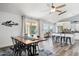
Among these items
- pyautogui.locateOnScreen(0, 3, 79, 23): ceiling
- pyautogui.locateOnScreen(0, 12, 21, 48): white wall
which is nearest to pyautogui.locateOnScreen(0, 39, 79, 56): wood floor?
pyautogui.locateOnScreen(0, 12, 21, 48): white wall

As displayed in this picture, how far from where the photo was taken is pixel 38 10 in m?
2.02

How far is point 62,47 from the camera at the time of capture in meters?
2.01

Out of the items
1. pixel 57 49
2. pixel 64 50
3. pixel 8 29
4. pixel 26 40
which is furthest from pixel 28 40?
pixel 64 50

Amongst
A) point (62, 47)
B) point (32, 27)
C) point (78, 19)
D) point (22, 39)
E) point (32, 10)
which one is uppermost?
point (32, 10)

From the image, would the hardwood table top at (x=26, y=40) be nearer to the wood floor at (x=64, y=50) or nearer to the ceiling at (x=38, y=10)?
the wood floor at (x=64, y=50)

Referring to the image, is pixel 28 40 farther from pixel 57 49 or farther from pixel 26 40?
pixel 57 49

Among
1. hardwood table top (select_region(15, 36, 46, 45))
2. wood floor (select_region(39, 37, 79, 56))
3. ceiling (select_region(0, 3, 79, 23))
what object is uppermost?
ceiling (select_region(0, 3, 79, 23))

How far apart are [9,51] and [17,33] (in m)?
0.33

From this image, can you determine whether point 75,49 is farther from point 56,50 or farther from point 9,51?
point 9,51

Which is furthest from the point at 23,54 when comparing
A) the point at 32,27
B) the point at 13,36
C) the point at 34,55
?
the point at 32,27

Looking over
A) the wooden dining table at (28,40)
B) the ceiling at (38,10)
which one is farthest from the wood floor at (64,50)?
the ceiling at (38,10)

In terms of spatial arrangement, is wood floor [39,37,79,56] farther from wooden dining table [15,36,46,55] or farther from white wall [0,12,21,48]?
white wall [0,12,21,48]

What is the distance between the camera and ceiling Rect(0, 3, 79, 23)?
1.97 m

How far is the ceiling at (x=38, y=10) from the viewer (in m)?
1.97
